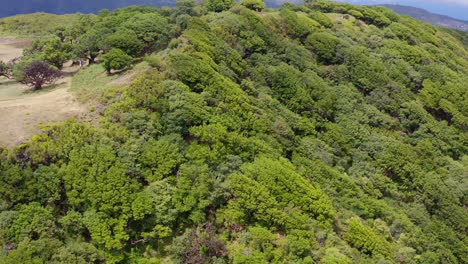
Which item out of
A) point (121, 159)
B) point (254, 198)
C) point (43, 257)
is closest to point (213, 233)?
point (254, 198)

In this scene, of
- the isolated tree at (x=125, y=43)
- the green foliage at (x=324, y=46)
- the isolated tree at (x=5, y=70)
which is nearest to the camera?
the isolated tree at (x=125, y=43)

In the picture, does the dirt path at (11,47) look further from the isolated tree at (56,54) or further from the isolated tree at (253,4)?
the isolated tree at (253,4)

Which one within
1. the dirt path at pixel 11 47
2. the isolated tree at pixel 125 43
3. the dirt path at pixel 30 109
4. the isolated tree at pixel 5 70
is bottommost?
the dirt path at pixel 11 47

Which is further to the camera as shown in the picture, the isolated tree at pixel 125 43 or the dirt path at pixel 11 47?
the dirt path at pixel 11 47

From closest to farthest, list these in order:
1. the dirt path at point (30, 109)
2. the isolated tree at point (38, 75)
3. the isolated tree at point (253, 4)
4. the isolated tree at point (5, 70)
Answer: the dirt path at point (30, 109), the isolated tree at point (38, 75), the isolated tree at point (5, 70), the isolated tree at point (253, 4)

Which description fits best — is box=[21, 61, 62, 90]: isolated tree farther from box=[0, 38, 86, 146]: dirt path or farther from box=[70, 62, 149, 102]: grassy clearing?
box=[70, 62, 149, 102]: grassy clearing

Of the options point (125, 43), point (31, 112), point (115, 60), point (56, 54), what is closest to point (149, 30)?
point (125, 43)

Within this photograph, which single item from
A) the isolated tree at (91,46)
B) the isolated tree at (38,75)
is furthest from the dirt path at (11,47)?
the isolated tree at (38,75)
